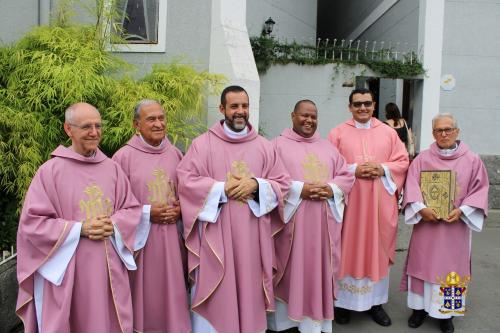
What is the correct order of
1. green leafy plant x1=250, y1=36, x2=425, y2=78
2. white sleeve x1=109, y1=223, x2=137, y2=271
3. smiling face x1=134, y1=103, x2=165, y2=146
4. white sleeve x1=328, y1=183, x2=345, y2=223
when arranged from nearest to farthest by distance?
white sleeve x1=109, y1=223, x2=137, y2=271, smiling face x1=134, y1=103, x2=165, y2=146, white sleeve x1=328, y1=183, x2=345, y2=223, green leafy plant x1=250, y1=36, x2=425, y2=78

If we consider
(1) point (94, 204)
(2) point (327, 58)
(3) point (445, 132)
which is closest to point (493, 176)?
(2) point (327, 58)

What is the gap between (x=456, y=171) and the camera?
4.06 m

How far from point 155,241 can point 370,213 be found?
6.68 ft

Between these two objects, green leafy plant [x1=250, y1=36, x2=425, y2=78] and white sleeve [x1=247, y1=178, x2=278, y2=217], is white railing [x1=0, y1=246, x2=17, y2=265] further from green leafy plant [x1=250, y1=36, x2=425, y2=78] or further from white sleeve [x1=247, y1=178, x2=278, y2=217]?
green leafy plant [x1=250, y1=36, x2=425, y2=78]

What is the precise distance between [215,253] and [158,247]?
444 millimetres

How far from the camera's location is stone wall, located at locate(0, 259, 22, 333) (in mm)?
3697

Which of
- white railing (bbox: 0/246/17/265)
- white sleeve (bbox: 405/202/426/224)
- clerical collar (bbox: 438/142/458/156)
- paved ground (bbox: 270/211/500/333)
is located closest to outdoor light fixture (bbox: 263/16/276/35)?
paved ground (bbox: 270/211/500/333)

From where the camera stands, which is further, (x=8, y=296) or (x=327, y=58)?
(x=327, y=58)

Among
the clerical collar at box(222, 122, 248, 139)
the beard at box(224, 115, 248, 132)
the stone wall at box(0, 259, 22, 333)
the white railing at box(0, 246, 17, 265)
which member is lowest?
the stone wall at box(0, 259, 22, 333)

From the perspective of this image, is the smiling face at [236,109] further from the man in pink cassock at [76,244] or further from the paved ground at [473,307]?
the paved ground at [473,307]

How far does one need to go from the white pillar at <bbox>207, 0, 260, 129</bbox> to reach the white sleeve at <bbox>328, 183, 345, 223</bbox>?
236cm

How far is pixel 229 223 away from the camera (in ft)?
11.1

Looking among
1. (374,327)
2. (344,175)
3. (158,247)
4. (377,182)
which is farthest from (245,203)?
(374,327)

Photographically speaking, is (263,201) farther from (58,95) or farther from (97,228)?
(58,95)
